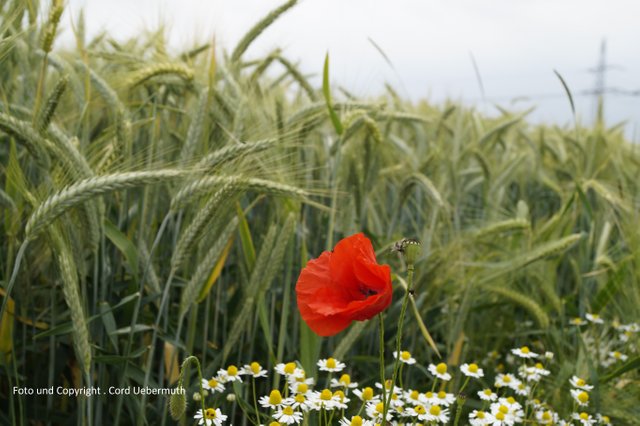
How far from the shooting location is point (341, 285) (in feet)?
3.94

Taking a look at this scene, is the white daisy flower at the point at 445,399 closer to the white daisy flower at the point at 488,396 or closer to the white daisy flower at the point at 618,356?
the white daisy flower at the point at 488,396

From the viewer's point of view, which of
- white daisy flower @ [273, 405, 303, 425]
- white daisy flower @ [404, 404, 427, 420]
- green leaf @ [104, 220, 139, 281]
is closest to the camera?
white daisy flower @ [273, 405, 303, 425]

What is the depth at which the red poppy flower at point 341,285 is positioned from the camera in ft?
3.69

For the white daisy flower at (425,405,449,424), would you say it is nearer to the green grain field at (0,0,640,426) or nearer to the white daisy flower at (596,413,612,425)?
the green grain field at (0,0,640,426)

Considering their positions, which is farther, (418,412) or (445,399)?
(445,399)

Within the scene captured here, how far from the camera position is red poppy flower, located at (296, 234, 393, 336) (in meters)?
1.13

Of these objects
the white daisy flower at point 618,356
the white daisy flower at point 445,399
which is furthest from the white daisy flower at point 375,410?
the white daisy flower at point 618,356

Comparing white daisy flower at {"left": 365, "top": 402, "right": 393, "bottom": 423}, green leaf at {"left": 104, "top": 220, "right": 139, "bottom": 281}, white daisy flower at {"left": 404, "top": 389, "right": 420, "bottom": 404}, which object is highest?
green leaf at {"left": 104, "top": 220, "right": 139, "bottom": 281}

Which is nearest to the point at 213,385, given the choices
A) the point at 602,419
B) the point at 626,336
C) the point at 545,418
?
the point at 545,418

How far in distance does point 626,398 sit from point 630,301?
1.06 ft

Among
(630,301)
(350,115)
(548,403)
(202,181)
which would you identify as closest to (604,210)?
(630,301)

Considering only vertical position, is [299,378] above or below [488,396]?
above

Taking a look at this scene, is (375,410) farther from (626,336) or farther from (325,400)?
(626,336)

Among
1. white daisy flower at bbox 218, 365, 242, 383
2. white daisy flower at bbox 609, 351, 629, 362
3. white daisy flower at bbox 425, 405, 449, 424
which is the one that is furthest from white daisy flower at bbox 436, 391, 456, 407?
white daisy flower at bbox 609, 351, 629, 362
